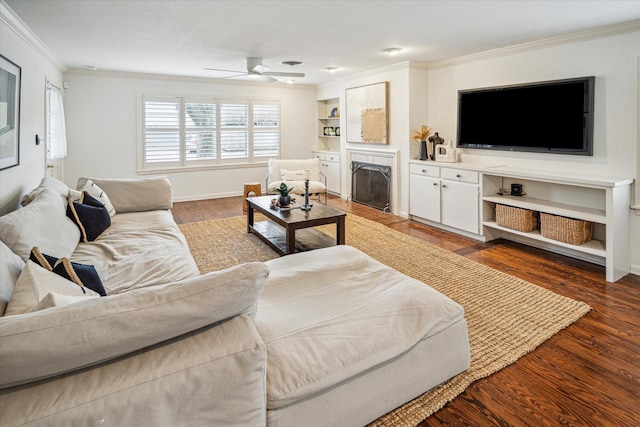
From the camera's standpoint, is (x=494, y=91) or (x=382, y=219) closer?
(x=494, y=91)

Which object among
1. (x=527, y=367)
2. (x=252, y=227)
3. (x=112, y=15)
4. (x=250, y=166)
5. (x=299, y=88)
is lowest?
(x=527, y=367)

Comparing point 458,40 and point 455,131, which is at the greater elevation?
point 458,40

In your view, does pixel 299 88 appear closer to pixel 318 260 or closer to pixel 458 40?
pixel 458 40

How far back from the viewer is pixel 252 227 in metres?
4.88

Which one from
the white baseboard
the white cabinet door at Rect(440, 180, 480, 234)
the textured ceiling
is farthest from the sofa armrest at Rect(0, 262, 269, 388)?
the white baseboard

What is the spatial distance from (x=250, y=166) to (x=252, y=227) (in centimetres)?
311

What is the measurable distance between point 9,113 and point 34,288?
250 centimetres

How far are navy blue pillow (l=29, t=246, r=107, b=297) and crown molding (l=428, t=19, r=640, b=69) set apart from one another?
460cm

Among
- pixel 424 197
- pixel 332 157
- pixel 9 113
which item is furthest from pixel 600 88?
pixel 9 113

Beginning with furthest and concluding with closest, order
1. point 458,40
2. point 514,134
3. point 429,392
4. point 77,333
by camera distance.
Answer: point 514,134
point 458,40
point 429,392
point 77,333

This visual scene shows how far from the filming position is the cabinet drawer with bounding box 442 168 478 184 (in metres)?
4.52

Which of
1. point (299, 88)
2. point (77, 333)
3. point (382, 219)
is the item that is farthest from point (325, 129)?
point (77, 333)

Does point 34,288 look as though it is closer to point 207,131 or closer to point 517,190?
point 517,190

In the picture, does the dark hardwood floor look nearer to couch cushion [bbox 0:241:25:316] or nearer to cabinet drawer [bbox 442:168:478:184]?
cabinet drawer [bbox 442:168:478:184]
